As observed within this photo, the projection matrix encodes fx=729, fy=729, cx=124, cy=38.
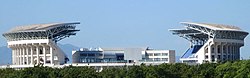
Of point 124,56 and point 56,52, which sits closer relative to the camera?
point 56,52

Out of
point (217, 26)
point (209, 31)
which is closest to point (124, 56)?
point (209, 31)

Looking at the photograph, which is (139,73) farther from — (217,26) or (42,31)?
(217,26)

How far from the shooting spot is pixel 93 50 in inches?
7229

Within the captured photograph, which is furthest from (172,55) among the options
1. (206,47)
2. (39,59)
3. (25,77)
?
(25,77)

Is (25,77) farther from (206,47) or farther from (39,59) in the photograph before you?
(206,47)

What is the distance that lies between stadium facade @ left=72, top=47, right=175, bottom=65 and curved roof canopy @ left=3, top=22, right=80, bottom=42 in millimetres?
5685

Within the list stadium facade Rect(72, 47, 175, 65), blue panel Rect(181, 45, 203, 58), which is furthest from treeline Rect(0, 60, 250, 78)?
blue panel Rect(181, 45, 203, 58)

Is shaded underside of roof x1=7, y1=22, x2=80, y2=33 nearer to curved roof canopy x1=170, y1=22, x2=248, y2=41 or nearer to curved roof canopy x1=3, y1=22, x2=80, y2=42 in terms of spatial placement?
curved roof canopy x1=3, y1=22, x2=80, y2=42

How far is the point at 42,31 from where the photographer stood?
574 feet

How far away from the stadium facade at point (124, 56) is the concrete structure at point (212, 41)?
6543mm

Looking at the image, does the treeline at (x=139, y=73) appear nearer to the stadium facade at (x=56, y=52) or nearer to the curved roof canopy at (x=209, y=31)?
the stadium facade at (x=56, y=52)

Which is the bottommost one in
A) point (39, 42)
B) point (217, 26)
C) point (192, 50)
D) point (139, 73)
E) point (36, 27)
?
point (139, 73)

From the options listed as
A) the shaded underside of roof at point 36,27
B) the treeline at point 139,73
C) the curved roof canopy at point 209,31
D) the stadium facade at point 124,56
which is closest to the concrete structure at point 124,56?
the stadium facade at point 124,56

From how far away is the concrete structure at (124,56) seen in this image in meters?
181
